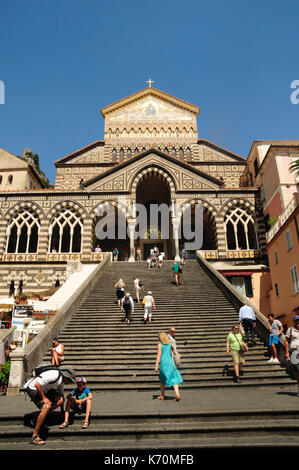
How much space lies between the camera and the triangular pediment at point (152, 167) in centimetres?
2953

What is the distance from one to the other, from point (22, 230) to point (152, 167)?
13.6 meters

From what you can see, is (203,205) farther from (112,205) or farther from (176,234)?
(112,205)

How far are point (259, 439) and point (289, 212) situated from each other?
681 inches

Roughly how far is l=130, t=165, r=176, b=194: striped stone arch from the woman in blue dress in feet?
74.0

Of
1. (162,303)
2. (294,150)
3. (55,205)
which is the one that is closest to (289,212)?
(294,150)

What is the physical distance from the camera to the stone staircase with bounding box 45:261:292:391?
31.3 ft

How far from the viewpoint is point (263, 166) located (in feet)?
94.8

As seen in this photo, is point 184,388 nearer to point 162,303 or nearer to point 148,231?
point 162,303

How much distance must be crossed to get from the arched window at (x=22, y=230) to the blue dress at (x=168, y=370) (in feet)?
72.9

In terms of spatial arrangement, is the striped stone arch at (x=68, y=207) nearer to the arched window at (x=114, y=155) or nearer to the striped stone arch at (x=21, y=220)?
the striped stone arch at (x=21, y=220)

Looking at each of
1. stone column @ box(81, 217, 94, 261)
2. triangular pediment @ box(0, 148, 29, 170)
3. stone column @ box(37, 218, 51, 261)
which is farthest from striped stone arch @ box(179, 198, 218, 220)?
triangular pediment @ box(0, 148, 29, 170)

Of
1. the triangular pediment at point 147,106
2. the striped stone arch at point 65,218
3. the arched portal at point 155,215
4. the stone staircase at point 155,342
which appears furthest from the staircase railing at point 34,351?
the triangular pediment at point 147,106
